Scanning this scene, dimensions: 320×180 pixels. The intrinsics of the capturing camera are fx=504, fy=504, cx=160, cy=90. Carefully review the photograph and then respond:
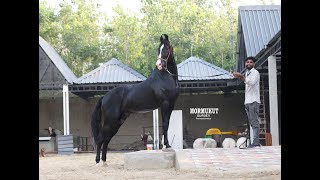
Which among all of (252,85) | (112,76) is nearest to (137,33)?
(112,76)

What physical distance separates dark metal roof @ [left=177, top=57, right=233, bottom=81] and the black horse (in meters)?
12.1

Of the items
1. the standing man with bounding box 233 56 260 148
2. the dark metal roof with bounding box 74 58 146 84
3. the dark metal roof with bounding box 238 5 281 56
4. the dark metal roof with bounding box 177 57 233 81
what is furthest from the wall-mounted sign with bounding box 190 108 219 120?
the standing man with bounding box 233 56 260 148

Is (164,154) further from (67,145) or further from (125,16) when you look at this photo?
(125,16)

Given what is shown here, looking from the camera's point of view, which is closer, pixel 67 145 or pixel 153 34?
pixel 67 145

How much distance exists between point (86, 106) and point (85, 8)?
2167 cm

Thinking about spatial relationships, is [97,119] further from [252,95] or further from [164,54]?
[252,95]

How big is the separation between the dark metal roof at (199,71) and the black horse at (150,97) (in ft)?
39.6

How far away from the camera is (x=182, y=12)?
Result: 154ft

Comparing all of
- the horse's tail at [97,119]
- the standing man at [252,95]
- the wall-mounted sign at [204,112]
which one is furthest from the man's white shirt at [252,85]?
the wall-mounted sign at [204,112]

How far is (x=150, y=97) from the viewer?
31.8 feet

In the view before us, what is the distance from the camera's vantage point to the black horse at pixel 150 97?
9.59 metres

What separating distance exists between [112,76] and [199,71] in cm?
395
